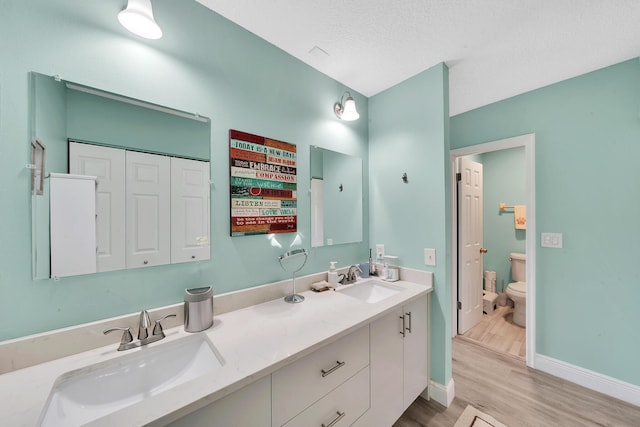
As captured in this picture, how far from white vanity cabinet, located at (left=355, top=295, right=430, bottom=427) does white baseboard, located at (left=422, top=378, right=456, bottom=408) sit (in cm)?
7

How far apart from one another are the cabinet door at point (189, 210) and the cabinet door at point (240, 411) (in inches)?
26.0

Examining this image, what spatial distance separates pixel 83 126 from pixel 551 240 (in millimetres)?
3198

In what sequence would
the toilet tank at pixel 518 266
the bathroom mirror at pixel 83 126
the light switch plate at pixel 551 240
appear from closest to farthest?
1. the bathroom mirror at pixel 83 126
2. the light switch plate at pixel 551 240
3. the toilet tank at pixel 518 266

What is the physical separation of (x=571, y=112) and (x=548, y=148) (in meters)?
0.30

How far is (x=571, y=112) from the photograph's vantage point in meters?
1.86

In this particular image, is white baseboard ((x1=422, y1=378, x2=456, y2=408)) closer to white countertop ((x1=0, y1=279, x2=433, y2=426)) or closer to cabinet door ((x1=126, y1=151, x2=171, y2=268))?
white countertop ((x1=0, y1=279, x2=433, y2=426))

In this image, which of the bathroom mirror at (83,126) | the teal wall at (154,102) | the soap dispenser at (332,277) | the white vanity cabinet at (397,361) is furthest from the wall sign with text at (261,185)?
the white vanity cabinet at (397,361)

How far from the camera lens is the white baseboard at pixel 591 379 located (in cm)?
161

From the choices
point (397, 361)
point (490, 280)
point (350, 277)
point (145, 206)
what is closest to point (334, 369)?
point (397, 361)

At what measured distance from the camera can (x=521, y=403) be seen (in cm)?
162

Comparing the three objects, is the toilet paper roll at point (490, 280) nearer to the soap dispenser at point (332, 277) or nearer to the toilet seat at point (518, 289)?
the toilet seat at point (518, 289)

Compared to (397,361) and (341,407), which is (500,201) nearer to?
(397,361)

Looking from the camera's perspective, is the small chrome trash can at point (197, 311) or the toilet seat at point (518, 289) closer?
the small chrome trash can at point (197, 311)

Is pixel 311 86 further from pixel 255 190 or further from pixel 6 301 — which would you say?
pixel 6 301
